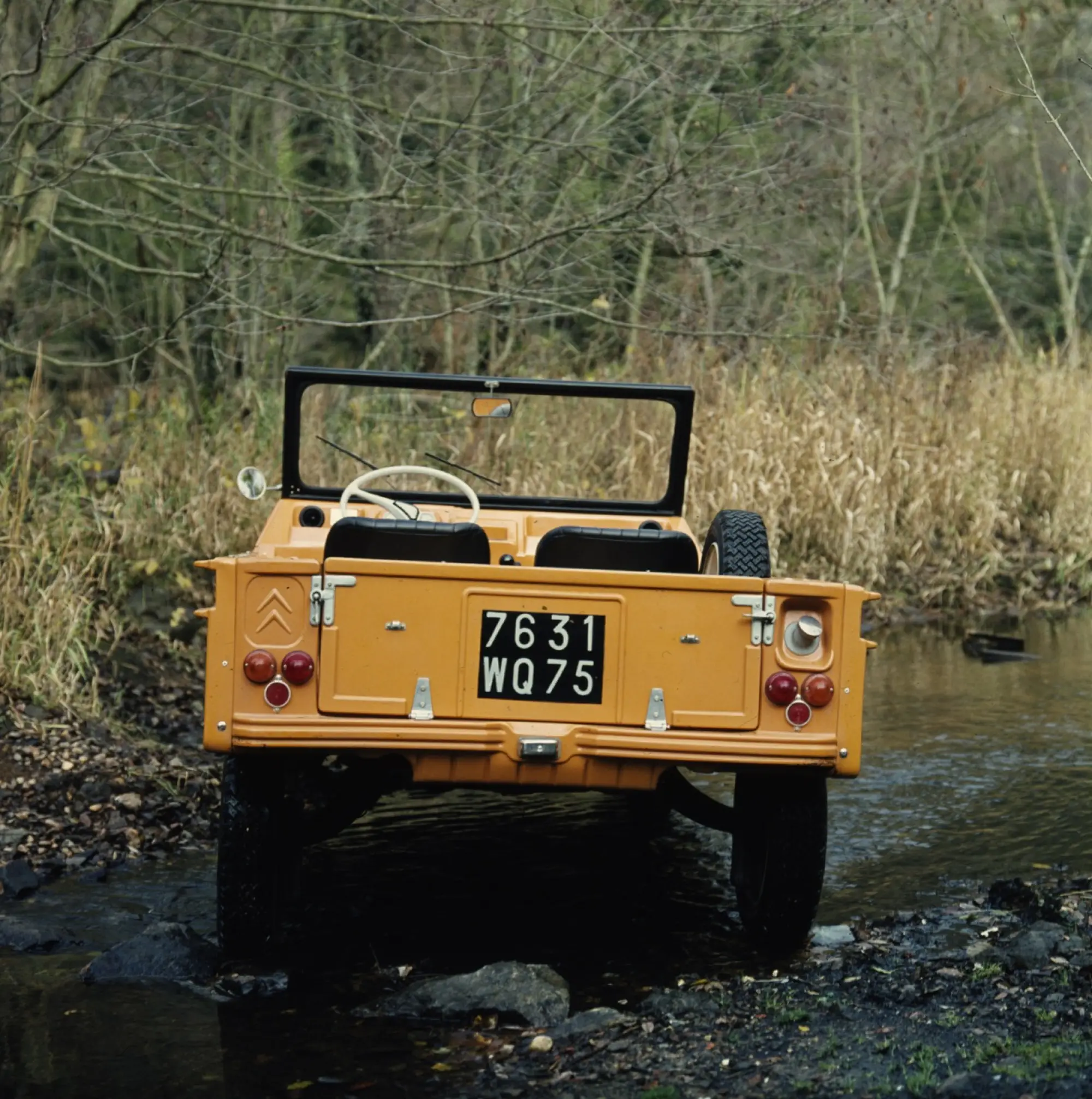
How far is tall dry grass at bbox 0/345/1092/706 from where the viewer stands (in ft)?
25.9

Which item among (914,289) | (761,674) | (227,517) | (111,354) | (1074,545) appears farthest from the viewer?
(914,289)

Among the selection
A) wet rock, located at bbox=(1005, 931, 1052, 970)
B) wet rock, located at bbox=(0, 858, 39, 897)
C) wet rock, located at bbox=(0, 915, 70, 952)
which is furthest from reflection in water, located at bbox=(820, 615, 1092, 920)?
wet rock, located at bbox=(0, 858, 39, 897)

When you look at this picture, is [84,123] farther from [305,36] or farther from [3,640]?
[305,36]

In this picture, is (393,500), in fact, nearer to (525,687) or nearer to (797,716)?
(525,687)

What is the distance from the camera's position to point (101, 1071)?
156 inches

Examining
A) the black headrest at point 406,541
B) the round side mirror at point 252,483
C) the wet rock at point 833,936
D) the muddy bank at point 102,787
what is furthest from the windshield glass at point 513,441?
the wet rock at point 833,936

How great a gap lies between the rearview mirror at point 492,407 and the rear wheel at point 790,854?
6.41 feet

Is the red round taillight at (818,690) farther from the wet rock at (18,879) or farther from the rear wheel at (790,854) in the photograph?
the wet rock at (18,879)

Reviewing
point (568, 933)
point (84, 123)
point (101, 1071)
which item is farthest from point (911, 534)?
point (101, 1071)

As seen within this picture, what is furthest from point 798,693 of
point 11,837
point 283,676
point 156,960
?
point 11,837

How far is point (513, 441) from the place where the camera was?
1100 centimetres

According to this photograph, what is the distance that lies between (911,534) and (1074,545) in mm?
1728

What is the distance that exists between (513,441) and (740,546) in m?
5.94

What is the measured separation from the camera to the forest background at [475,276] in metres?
8.91
